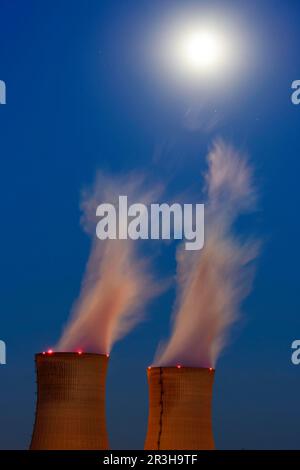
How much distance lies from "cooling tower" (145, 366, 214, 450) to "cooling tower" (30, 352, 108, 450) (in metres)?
2.26

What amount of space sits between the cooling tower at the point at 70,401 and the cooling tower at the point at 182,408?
2263 mm

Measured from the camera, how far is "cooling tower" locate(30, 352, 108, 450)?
2642 cm

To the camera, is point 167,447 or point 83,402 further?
point 167,447

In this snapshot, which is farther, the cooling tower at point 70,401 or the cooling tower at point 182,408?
the cooling tower at point 182,408

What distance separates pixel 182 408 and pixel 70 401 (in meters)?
3.87

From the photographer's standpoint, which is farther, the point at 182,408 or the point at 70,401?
the point at 182,408

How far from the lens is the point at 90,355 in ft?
86.8

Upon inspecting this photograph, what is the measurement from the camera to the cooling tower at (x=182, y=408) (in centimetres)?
2823

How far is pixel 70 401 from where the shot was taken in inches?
1052
